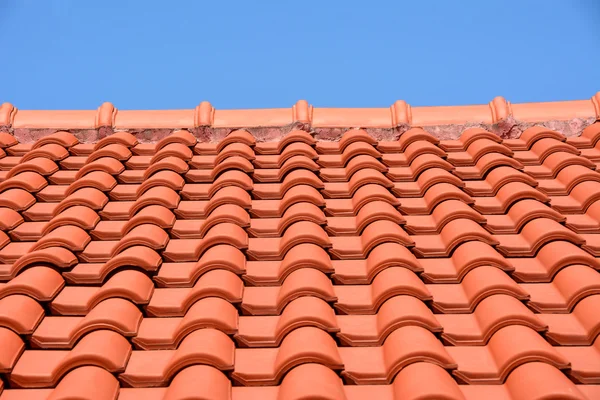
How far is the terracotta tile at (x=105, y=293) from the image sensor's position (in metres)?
3.31

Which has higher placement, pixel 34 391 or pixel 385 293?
pixel 385 293

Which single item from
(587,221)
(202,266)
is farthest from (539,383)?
(587,221)

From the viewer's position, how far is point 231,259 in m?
3.58

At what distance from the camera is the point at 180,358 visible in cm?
281

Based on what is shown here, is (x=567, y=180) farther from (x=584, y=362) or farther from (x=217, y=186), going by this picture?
(x=217, y=186)

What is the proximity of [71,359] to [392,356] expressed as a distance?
133 cm

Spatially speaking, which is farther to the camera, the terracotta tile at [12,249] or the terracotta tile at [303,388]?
the terracotta tile at [12,249]

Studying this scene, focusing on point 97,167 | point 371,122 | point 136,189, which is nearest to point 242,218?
point 136,189

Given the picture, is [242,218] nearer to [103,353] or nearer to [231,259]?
[231,259]

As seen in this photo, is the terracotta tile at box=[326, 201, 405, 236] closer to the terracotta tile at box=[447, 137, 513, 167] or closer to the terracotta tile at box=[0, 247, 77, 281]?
the terracotta tile at box=[447, 137, 513, 167]

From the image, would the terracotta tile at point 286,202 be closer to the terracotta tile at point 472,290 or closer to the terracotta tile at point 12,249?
the terracotta tile at point 472,290

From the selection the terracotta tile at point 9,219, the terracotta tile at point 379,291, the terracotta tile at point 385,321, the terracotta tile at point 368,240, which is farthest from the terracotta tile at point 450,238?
the terracotta tile at point 9,219

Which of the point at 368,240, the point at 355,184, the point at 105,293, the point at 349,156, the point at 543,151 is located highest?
the point at 543,151

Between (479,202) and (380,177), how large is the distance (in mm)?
662
